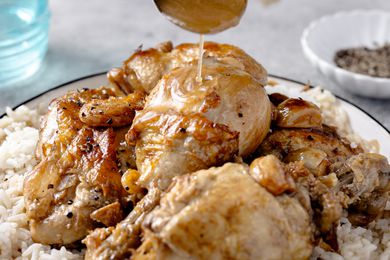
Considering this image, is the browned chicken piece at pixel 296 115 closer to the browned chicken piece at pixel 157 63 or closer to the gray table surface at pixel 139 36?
the browned chicken piece at pixel 157 63

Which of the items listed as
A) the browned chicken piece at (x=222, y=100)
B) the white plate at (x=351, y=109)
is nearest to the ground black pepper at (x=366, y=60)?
the white plate at (x=351, y=109)

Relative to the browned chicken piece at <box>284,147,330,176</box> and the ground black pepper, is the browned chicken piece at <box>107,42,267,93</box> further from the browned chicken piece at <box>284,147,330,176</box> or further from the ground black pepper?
the ground black pepper

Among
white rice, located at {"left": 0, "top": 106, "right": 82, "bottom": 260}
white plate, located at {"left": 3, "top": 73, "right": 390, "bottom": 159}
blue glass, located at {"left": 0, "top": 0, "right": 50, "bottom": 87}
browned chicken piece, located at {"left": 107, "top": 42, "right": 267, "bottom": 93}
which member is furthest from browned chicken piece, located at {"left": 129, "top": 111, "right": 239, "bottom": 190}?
blue glass, located at {"left": 0, "top": 0, "right": 50, "bottom": 87}

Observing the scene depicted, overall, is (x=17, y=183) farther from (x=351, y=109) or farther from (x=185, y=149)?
(x=351, y=109)

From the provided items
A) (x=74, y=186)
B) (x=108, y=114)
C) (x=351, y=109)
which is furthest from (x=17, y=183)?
(x=351, y=109)

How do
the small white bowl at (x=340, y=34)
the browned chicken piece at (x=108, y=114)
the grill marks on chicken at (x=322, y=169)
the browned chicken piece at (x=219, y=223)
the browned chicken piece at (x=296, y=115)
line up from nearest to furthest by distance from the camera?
the browned chicken piece at (x=219, y=223) < the grill marks on chicken at (x=322, y=169) < the browned chicken piece at (x=108, y=114) < the browned chicken piece at (x=296, y=115) < the small white bowl at (x=340, y=34)

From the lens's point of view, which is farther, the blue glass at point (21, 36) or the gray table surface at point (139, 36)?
the gray table surface at point (139, 36)
